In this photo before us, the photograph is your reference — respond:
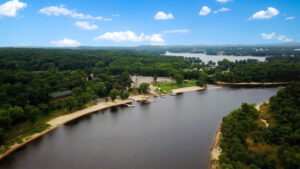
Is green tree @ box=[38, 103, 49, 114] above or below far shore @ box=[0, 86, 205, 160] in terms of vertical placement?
above

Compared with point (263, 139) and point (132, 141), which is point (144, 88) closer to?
point (132, 141)

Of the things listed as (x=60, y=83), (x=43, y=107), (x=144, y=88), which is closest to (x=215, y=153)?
(x=43, y=107)

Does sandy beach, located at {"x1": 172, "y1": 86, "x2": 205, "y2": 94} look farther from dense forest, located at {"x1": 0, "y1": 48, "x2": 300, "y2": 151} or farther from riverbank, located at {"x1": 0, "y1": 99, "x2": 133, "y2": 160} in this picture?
riverbank, located at {"x1": 0, "y1": 99, "x2": 133, "y2": 160}

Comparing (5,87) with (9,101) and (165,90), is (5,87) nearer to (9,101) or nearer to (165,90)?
(9,101)

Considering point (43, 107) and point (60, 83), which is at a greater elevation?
point (60, 83)

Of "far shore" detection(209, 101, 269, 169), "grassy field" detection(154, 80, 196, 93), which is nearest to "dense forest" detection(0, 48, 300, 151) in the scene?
"grassy field" detection(154, 80, 196, 93)

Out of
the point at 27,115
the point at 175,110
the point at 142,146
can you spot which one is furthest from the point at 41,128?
the point at 175,110

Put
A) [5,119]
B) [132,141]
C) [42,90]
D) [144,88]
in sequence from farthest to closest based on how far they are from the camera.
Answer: [144,88] < [42,90] < [132,141] < [5,119]
